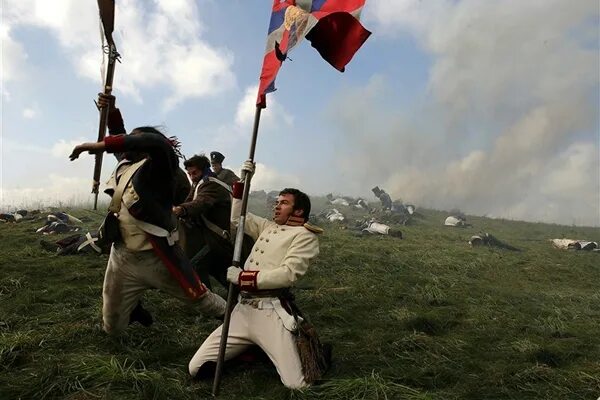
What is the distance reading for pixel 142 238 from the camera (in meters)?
3.94

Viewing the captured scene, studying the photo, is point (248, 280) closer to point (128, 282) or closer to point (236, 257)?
point (236, 257)

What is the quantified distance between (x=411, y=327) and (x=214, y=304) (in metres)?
2.36

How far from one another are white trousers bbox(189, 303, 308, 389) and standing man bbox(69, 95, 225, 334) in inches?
23.5

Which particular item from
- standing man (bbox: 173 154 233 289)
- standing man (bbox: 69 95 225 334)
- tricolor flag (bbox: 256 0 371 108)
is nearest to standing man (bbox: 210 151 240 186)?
standing man (bbox: 173 154 233 289)

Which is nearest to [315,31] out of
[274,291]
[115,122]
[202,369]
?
[115,122]

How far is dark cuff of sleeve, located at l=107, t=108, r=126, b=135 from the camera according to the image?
451 centimetres

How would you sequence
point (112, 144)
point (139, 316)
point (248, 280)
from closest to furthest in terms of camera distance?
point (112, 144) → point (248, 280) → point (139, 316)

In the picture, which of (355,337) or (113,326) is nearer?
(113,326)

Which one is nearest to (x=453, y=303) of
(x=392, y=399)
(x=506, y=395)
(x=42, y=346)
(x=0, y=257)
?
(x=506, y=395)

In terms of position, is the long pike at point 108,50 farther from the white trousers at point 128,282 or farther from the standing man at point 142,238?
the white trousers at point 128,282

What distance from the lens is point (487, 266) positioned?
10586mm

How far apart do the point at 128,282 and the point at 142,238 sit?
46 centimetres

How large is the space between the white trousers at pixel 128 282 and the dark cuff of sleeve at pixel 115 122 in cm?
119

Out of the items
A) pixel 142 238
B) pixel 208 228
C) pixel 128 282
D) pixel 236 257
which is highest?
pixel 208 228
